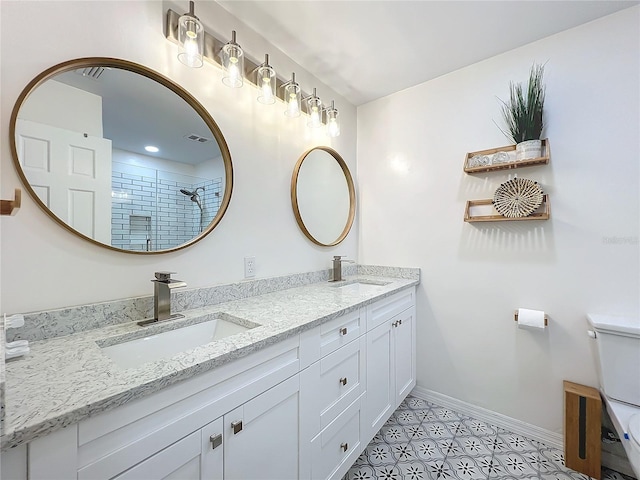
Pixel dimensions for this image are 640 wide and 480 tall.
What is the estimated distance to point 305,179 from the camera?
1919mm

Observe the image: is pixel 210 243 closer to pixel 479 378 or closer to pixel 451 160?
pixel 451 160

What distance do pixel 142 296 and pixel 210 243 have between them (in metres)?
0.37

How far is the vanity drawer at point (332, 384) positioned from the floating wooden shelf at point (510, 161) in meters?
1.31

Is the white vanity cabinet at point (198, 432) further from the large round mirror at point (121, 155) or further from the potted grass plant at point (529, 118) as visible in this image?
the potted grass plant at point (529, 118)

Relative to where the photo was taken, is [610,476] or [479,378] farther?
[479,378]

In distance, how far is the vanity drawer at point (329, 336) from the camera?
1082 mm

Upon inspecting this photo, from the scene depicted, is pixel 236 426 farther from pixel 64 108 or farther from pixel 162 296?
pixel 64 108

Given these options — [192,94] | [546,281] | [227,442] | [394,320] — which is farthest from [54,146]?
[546,281]

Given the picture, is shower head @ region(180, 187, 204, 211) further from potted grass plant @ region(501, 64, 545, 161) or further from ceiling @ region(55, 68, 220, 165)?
potted grass plant @ region(501, 64, 545, 161)

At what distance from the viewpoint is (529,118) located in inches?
61.6

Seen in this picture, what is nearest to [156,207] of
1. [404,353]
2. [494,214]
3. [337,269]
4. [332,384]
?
[332,384]

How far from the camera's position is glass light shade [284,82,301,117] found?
1647 mm

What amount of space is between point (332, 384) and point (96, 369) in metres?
0.87

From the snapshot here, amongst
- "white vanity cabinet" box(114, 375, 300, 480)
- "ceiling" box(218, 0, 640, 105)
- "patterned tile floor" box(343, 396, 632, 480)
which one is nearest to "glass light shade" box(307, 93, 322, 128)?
"ceiling" box(218, 0, 640, 105)
